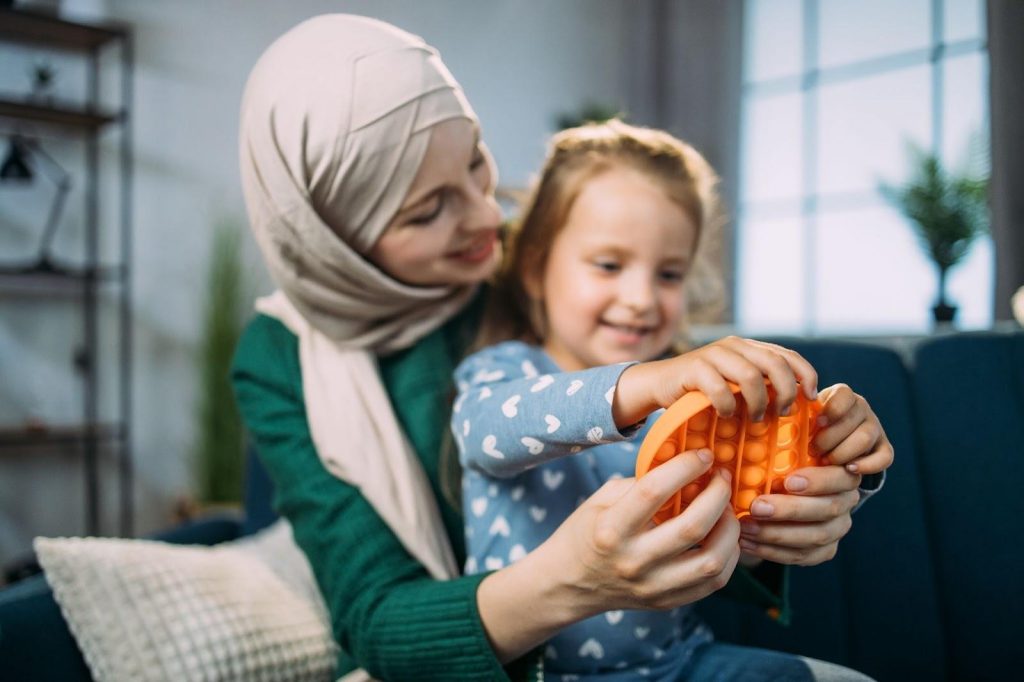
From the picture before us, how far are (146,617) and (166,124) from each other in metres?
3.55

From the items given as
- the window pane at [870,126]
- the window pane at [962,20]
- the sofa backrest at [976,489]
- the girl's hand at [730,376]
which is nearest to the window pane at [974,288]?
the window pane at [870,126]

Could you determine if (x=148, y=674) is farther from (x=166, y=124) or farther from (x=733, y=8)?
(x=733, y=8)

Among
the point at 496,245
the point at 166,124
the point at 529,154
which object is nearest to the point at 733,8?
the point at 529,154

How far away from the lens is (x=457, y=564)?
4.02ft

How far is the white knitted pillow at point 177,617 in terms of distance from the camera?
1.14m

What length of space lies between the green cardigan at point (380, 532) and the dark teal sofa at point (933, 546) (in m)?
0.38

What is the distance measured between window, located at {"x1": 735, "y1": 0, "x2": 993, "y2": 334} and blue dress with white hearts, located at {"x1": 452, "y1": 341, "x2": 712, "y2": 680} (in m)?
3.50

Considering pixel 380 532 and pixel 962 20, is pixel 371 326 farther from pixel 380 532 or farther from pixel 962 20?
pixel 962 20

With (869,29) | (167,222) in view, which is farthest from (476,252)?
(869,29)

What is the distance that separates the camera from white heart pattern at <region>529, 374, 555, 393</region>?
2.87 feet

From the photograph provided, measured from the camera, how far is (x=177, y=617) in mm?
1167

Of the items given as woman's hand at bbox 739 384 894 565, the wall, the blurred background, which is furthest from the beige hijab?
the wall

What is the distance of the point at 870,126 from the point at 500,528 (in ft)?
15.0

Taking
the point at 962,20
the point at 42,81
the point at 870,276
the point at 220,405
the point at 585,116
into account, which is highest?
the point at 962,20
